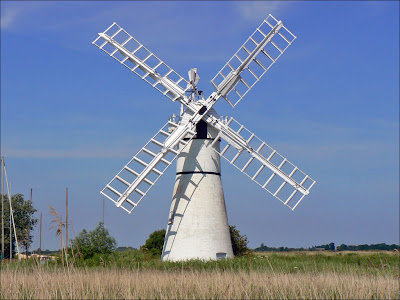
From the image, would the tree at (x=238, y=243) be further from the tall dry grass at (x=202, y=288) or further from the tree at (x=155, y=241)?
the tall dry grass at (x=202, y=288)

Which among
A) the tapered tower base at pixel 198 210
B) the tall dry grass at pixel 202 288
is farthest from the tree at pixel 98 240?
the tall dry grass at pixel 202 288

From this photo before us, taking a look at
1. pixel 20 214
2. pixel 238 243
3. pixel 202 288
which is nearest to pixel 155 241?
pixel 238 243

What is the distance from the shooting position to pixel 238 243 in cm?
2922

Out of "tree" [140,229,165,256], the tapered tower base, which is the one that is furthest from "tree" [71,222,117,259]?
the tapered tower base

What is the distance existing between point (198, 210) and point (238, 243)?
6.26 m

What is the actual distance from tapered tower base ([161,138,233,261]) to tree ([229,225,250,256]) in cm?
472

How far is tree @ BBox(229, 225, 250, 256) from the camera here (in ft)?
94.6

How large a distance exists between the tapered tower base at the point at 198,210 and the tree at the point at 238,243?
186 inches

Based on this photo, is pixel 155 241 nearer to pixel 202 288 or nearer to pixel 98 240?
pixel 98 240

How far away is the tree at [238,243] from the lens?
28.8 meters

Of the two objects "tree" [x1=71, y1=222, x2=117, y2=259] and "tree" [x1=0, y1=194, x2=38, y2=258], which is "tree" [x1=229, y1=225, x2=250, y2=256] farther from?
"tree" [x1=0, y1=194, x2=38, y2=258]

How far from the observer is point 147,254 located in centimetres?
2834

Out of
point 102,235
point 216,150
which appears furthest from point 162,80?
point 102,235

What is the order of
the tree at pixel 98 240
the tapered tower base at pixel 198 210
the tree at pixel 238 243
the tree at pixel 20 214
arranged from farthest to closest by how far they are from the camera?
1. the tree at pixel 20 214
2. the tree at pixel 98 240
3. the tree at pixel 238 243
4. the tapered tower base at pixel 198 210
